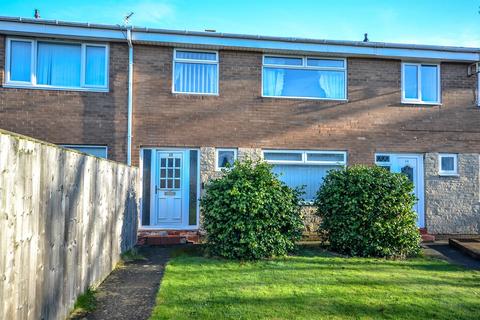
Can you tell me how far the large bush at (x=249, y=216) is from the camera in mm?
6668

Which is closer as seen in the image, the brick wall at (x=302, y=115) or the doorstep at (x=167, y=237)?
the doorstep at (x=167, y=237)

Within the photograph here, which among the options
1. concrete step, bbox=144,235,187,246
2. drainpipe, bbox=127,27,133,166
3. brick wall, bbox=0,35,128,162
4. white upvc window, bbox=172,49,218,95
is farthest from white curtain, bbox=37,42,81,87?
concrete step, bbox=144,235,187,246

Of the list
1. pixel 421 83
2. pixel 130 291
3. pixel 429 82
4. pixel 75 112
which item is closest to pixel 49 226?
pixel 130 291

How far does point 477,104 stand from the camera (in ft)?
33.8

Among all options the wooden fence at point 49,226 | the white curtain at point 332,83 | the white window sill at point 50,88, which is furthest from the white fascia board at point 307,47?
the wooden fence at point 49,226

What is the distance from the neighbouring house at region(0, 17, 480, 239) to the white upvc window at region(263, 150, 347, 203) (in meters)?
0.03

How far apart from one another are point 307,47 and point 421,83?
3406 millimetres

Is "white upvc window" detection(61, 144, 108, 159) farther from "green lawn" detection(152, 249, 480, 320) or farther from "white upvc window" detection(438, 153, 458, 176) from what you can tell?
"white upvc window" detection(438, 153, 458, 176)

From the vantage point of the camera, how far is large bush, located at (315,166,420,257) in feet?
23.7

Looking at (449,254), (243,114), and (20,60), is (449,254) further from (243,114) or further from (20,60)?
(20,60)

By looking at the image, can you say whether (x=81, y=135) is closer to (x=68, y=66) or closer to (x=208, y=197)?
(x=68, y=66)

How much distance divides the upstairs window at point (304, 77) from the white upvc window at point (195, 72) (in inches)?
51.5

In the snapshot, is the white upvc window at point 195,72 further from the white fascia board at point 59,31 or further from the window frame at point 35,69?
the window frame at point 35,69

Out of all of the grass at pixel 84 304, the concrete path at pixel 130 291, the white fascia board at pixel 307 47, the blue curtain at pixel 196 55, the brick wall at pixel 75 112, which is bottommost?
the concrete path at pixel 130 291
